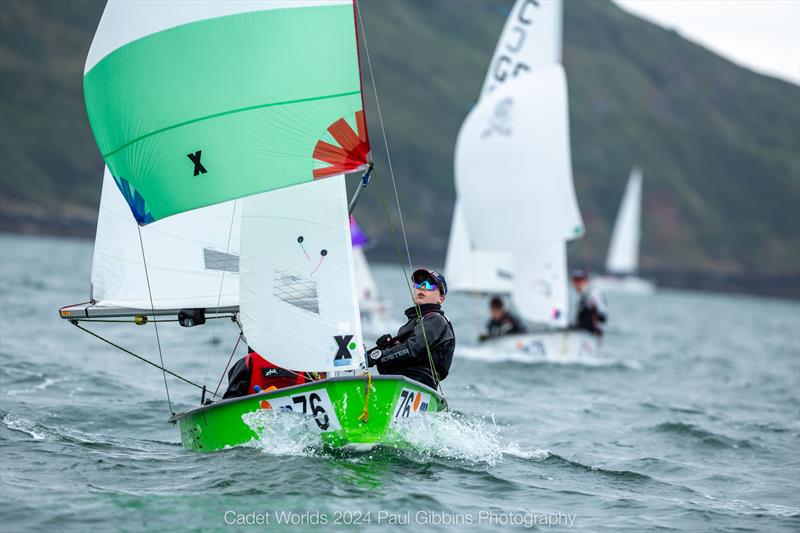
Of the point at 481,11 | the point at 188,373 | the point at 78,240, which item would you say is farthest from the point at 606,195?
the point at 188,373

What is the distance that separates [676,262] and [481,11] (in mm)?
50426

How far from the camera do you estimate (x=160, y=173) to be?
7723 millimetres

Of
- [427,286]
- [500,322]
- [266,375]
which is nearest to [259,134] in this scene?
[427,286]

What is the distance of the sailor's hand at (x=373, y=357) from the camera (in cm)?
806

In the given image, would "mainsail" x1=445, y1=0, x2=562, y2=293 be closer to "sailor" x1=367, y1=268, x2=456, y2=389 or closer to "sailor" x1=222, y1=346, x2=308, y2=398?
"sailor" x1=367, y1=268, x2=456, y2=389

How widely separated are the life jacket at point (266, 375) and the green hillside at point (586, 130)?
205 ft

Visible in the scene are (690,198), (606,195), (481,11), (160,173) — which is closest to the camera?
(160,173)

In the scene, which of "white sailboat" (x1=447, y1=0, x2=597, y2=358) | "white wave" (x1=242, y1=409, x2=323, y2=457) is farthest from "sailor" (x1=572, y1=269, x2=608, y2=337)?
"white wave" (x1=242, y1=409, x2=323, y2=457)

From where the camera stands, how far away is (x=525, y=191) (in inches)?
761

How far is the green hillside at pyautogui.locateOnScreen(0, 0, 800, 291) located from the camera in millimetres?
81938

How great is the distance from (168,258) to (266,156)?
2.17 metres

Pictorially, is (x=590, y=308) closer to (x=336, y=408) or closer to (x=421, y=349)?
(x=421, y=349)

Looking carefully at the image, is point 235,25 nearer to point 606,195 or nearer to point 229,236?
point 229,236

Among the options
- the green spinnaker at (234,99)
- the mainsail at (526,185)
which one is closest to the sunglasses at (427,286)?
the green spinnaker at (234,99)
